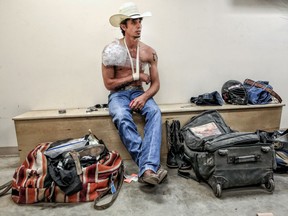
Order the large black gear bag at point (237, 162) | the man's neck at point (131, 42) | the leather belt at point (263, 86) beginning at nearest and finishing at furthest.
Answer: the large black gear bag at point (237, 162) < the man's neck at point (131, 42) < the leather belt at point (263, 86)

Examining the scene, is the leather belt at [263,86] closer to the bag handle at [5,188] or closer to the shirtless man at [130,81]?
the shirtless man at [130,81]

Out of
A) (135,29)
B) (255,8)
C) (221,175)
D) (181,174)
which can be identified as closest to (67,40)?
(135,29)

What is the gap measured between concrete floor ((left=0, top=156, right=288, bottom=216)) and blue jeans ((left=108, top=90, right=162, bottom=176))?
6.8 inches

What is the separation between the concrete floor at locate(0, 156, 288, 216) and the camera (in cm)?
129

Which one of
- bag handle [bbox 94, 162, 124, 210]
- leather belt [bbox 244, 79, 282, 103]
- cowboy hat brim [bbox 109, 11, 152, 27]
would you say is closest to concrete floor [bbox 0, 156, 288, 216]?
bag handle [bbox 94, 162, 124, 210]

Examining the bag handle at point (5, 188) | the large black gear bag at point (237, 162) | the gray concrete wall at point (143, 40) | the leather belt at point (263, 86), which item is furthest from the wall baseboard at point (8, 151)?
the leather belt at point (263, 86)

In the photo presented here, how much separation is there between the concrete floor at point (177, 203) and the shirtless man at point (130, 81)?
30 cm

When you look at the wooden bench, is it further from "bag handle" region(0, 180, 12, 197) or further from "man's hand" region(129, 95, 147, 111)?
"bag handle" region(0, 180, 12, 197)

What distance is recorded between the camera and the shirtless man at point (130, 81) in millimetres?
1721

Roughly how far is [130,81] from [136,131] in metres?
0.50

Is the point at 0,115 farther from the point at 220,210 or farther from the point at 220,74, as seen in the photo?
the point at 220,74

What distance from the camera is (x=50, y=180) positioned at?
1.38 metres

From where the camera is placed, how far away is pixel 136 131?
1.77 m

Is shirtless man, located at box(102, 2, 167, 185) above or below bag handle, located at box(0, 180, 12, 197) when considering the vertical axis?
above
